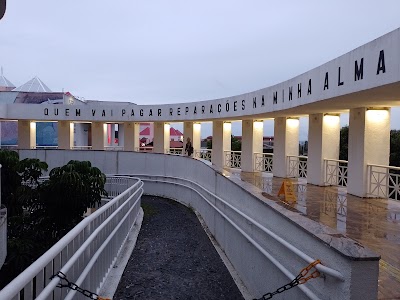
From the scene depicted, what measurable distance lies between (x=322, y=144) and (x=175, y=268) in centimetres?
942

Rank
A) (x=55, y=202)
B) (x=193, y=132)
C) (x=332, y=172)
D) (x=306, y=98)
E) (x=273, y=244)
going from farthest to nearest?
(x=193, y=132), (x=332, y=172), (x=306, y=98), (x=55, y=202), (x=273, y=244)

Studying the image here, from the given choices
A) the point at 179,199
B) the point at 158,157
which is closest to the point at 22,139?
the point at 158,157

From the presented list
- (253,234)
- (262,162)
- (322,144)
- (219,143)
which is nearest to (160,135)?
(219,143)

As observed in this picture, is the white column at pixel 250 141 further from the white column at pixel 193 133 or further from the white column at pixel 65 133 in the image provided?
the white column at pixel 65 133

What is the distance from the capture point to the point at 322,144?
1445 cm

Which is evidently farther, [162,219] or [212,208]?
[162,219]

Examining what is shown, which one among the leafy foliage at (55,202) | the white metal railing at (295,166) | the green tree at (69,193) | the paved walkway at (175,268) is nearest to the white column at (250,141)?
the white metal railing at (295,166)

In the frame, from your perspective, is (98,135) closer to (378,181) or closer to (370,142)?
(370,142)

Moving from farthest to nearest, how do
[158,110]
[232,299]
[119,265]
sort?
[158,110] < [119,265] < [232,299]

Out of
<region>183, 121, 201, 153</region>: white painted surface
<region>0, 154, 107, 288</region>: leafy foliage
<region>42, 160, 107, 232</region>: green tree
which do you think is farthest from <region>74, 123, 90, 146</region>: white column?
<region>42, 160, 107, 232</region>: green tree

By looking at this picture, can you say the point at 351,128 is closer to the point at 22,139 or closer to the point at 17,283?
the point at 17,283

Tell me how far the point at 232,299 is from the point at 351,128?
837 centimetres

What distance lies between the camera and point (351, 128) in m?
12.1

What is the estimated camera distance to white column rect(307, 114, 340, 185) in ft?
47.2
